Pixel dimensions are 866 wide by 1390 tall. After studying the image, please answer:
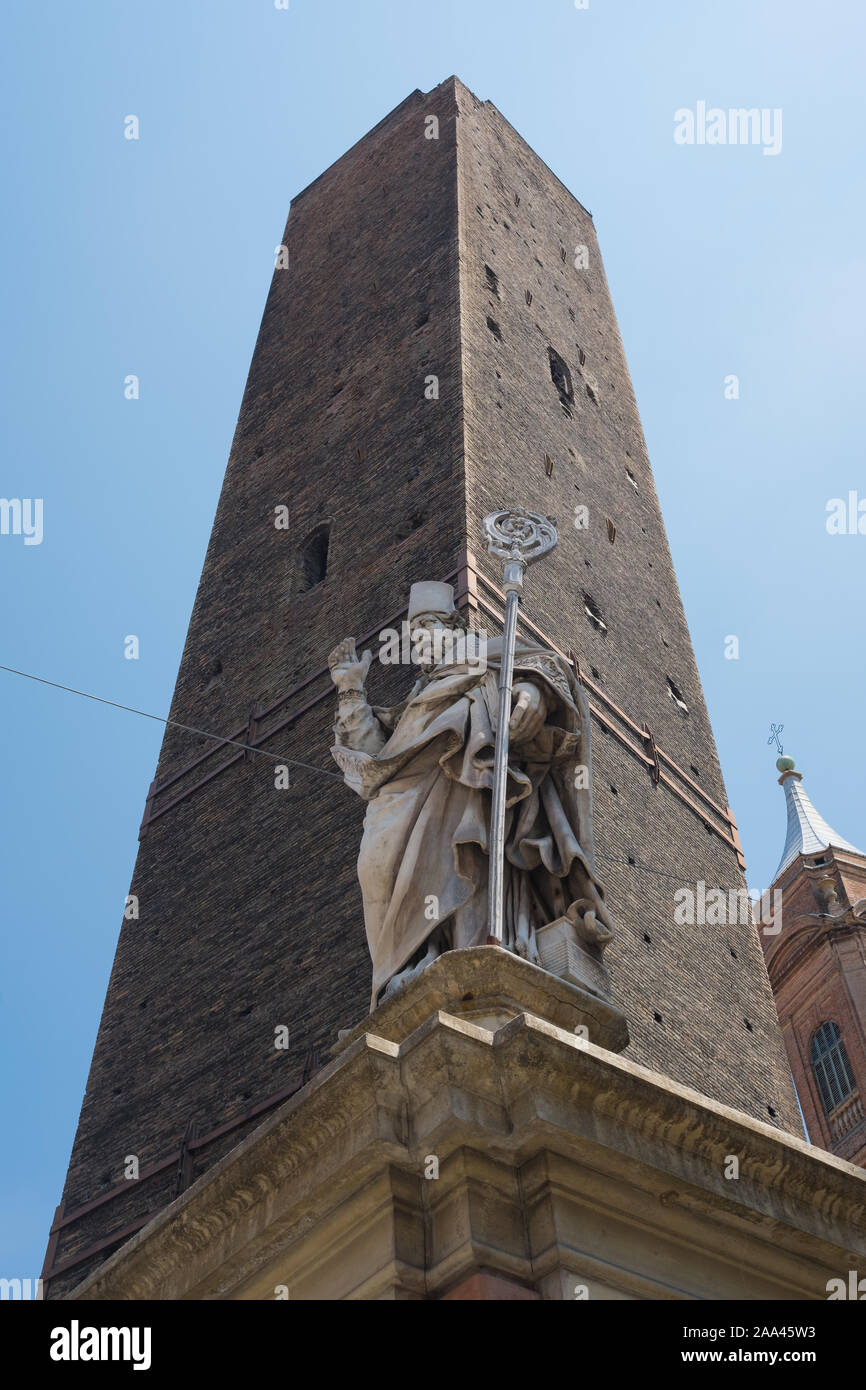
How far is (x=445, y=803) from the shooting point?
6.48 m

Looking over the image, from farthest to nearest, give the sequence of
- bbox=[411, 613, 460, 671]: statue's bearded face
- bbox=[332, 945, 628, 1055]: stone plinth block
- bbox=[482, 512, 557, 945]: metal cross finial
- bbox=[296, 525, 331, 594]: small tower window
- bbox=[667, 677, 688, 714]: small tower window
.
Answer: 1. bbox=[667, 677, 688, 714]: small tower window
2. bbox=[296, 525, 331, 594]: small tower window
3. bbox=[411, 613, 460, 671]: statue's bearded face
4. bbox=[482, 512, 557, 945]: metal cross finial
5. bbox=[332, 945, 628, 1055]: stone plinth block

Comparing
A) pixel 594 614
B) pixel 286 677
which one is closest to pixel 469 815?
pixel 286 677

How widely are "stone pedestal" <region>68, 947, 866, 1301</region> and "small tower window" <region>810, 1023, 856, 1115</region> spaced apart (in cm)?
2385

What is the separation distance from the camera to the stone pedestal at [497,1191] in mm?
4703

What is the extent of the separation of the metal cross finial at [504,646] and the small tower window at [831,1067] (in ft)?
74.3

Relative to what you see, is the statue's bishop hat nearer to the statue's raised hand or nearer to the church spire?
the statue's raised hand

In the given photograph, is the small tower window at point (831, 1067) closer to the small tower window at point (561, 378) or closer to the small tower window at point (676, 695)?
the small tower window at point (676, 695)

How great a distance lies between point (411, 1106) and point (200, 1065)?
6.94 meters

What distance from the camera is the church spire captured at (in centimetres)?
3105

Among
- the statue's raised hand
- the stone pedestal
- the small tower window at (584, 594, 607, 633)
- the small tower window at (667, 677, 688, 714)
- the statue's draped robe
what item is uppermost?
the small tower window at (584, 594, 607, 633)

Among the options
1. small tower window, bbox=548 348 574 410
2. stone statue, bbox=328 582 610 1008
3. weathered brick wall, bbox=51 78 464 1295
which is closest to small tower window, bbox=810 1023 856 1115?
small tower window, bbox=548 348 574 410

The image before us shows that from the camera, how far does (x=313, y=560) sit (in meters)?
15.8

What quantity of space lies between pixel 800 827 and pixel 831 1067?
5171mm

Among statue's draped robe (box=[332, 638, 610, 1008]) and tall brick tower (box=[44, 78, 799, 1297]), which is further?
tall brick tower (box=[44, 78, 799, 1297])
